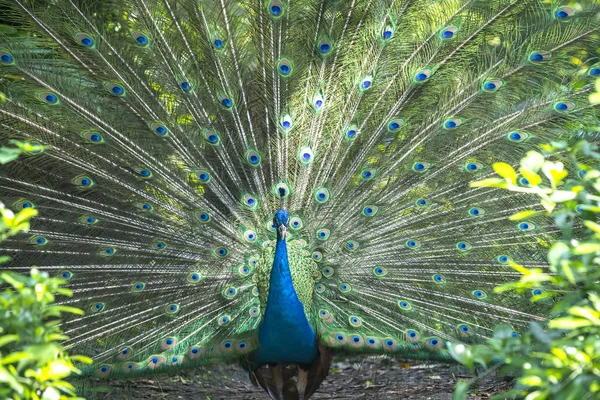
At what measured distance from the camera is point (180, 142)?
409 centimetres

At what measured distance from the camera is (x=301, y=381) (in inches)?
174

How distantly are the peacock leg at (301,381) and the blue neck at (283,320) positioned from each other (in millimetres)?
293

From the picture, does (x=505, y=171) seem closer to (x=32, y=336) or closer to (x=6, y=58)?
(x=32, y=336)

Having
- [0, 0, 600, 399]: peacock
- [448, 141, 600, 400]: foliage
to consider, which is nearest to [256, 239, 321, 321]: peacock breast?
[0, 0, 600, 399]: peacock

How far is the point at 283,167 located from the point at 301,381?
4.60ft

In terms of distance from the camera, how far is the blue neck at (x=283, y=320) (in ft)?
12.9

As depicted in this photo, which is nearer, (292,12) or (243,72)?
(292,12)

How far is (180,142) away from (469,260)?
1.93 meters

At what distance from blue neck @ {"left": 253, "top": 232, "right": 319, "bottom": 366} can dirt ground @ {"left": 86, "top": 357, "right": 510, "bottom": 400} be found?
59 centimetres

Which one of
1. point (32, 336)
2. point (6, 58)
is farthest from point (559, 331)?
point (6, 58)

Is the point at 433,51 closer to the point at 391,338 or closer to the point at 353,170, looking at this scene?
the point at 353,170

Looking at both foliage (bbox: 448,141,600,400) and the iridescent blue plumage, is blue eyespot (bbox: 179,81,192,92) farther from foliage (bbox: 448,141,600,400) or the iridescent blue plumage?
foliage (bbox: 448,141,600,400)

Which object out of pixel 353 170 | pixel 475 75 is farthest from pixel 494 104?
pixel 353 170

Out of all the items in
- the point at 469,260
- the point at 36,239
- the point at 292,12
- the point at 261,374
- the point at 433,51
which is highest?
the point at 292,12
